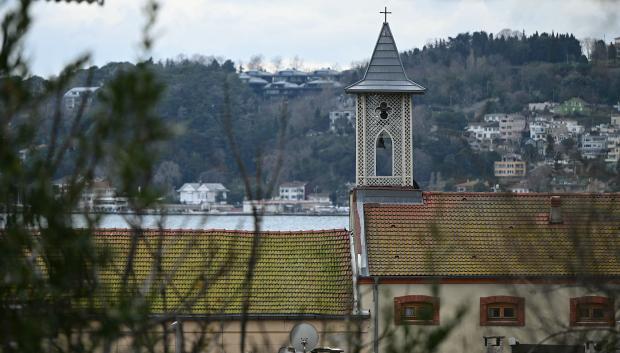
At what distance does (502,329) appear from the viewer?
22719mm

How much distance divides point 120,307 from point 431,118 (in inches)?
3679

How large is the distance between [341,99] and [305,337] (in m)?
135

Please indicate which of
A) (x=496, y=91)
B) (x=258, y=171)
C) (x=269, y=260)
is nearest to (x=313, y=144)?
(x=496, y=91)

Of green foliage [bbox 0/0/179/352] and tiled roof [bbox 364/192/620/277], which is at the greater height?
green foliage [bbox 0/0/179/352]

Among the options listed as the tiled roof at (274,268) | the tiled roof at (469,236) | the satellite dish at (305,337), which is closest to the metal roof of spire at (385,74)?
the tiled roof at (469,236)

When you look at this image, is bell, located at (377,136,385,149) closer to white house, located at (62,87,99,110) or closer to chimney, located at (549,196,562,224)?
chimney, located at (549,196,562,224)

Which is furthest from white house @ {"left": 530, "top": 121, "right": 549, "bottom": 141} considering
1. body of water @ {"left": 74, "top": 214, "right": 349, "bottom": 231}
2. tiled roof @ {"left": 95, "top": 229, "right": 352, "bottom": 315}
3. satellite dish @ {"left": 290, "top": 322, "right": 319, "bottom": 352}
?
satellite dish @ {"left": 290, "top": 322, "right": 319, "bottom": 352}

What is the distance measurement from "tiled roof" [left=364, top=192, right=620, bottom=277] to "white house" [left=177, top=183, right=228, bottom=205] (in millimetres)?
83756

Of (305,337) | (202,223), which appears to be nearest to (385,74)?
(305,337)

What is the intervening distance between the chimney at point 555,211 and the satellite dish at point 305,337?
5.54 metres

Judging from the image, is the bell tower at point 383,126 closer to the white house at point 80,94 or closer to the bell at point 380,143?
the bell at point 380,143

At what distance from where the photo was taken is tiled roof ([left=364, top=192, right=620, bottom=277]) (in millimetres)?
22531

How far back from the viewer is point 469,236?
23828 mm

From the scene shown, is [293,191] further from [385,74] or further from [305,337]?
[305,337]
